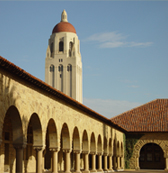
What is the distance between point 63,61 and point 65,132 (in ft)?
287

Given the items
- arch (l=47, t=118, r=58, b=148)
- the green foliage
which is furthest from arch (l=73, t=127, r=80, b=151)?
the green foliage

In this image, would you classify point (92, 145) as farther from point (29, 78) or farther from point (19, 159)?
point (29, 78)

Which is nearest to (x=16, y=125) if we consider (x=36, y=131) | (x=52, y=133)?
(x=36, y=131)

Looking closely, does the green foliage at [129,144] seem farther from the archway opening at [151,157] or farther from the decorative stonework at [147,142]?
the archway opening at [151,157]

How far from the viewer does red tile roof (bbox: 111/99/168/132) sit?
148 ft

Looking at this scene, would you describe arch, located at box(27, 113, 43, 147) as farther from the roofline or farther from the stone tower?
the stone tower

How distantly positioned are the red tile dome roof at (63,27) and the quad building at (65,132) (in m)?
64.2

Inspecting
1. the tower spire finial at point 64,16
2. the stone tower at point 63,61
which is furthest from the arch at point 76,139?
the tower spire finial at point 64,16

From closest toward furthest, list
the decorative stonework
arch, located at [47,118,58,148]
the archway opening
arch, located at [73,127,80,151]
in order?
1. arch, located at [47,118,58,148]
2. arch, located at [73,127,80,151]
3. the decorative stonework
4. the archway opening

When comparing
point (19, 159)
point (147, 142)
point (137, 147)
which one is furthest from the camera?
point (137, 147)

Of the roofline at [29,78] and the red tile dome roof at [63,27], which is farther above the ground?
the red tile dome roof at [63,27]

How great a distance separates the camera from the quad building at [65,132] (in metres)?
17.1

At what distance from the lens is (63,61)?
111688mm

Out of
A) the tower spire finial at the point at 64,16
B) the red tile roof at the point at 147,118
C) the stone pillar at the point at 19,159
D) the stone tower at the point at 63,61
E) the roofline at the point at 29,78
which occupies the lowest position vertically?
the stone pillar at the point at 19,159
